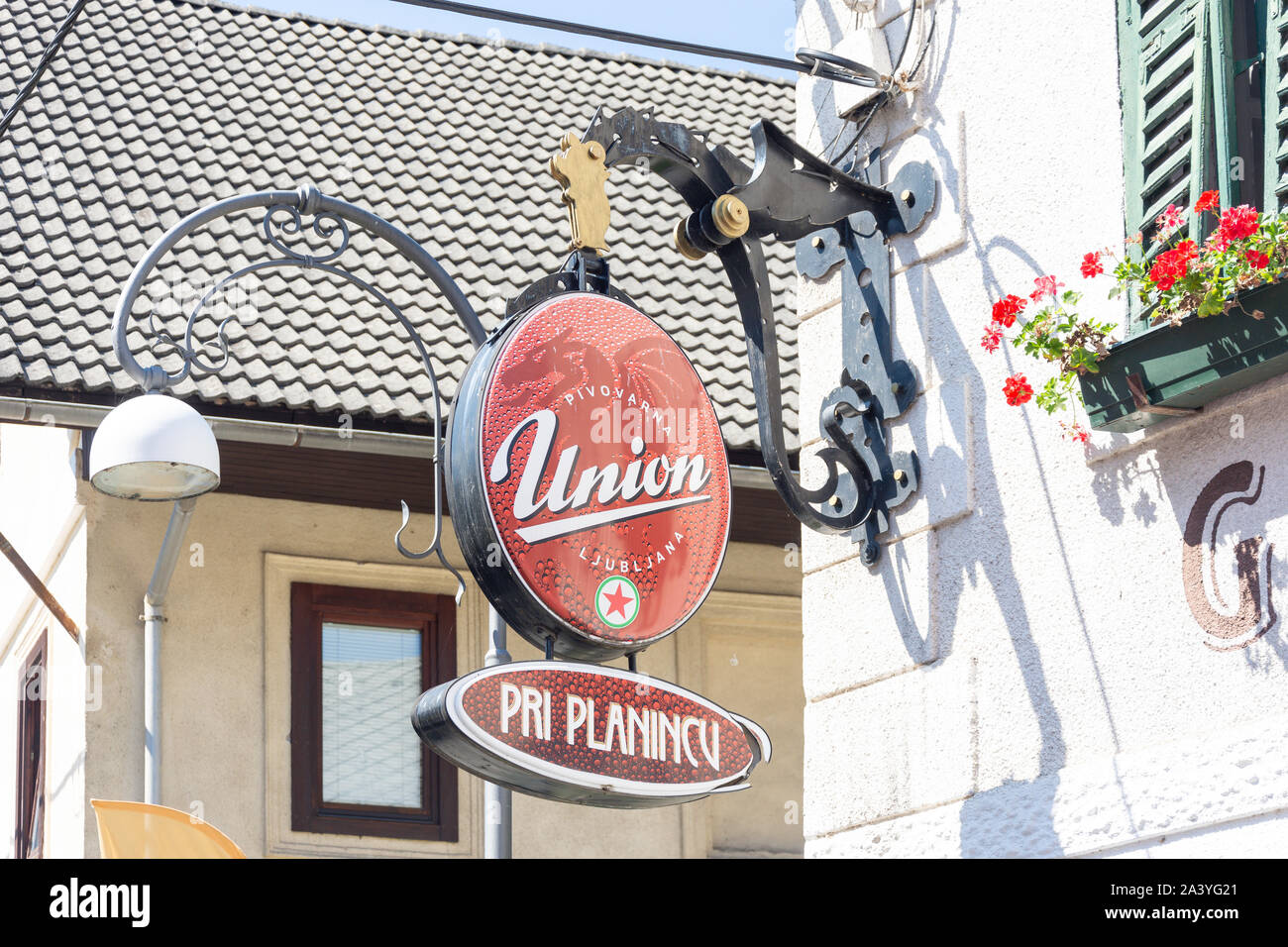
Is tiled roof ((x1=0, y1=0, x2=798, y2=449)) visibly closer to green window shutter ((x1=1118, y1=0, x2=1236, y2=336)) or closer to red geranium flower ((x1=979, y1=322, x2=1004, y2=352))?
red geranium flower ((x1=979, y1=322, x2=1004, y2=352))

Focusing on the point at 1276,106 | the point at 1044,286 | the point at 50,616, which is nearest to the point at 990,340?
the point at 1044,286

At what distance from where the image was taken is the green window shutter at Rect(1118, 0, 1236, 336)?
193 inches

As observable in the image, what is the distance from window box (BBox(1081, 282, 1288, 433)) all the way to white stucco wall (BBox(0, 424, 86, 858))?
241 inches

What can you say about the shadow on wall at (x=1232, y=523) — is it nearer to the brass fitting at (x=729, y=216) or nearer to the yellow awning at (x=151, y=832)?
the brass fitting at (x=729, y=216)

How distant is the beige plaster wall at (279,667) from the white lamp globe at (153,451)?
9.69ft

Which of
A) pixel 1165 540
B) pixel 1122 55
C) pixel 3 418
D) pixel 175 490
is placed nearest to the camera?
pixel 1165 540

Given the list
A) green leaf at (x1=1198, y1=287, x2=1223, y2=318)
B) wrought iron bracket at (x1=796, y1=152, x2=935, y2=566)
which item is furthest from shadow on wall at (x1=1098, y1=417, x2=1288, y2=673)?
wrought iron bracket at (x1=796, y1=152, x2=935, y2=566)

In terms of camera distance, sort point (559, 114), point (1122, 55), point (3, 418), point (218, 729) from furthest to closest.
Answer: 1. point (559, 114)
2. point (218, 729)
3. point (3, 418)
4. point (1122, 55)

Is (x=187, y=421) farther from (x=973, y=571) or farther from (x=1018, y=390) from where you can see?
(x=1018, y=390)

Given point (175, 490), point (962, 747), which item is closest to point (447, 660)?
point (175, 490)

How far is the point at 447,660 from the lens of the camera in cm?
1028

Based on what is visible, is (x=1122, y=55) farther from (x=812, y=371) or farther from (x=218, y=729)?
(x=218, y=729)

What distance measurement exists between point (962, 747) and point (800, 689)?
5.29m

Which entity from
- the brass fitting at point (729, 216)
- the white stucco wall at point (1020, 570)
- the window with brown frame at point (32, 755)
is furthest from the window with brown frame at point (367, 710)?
the brass fitting at point (729, 216)
